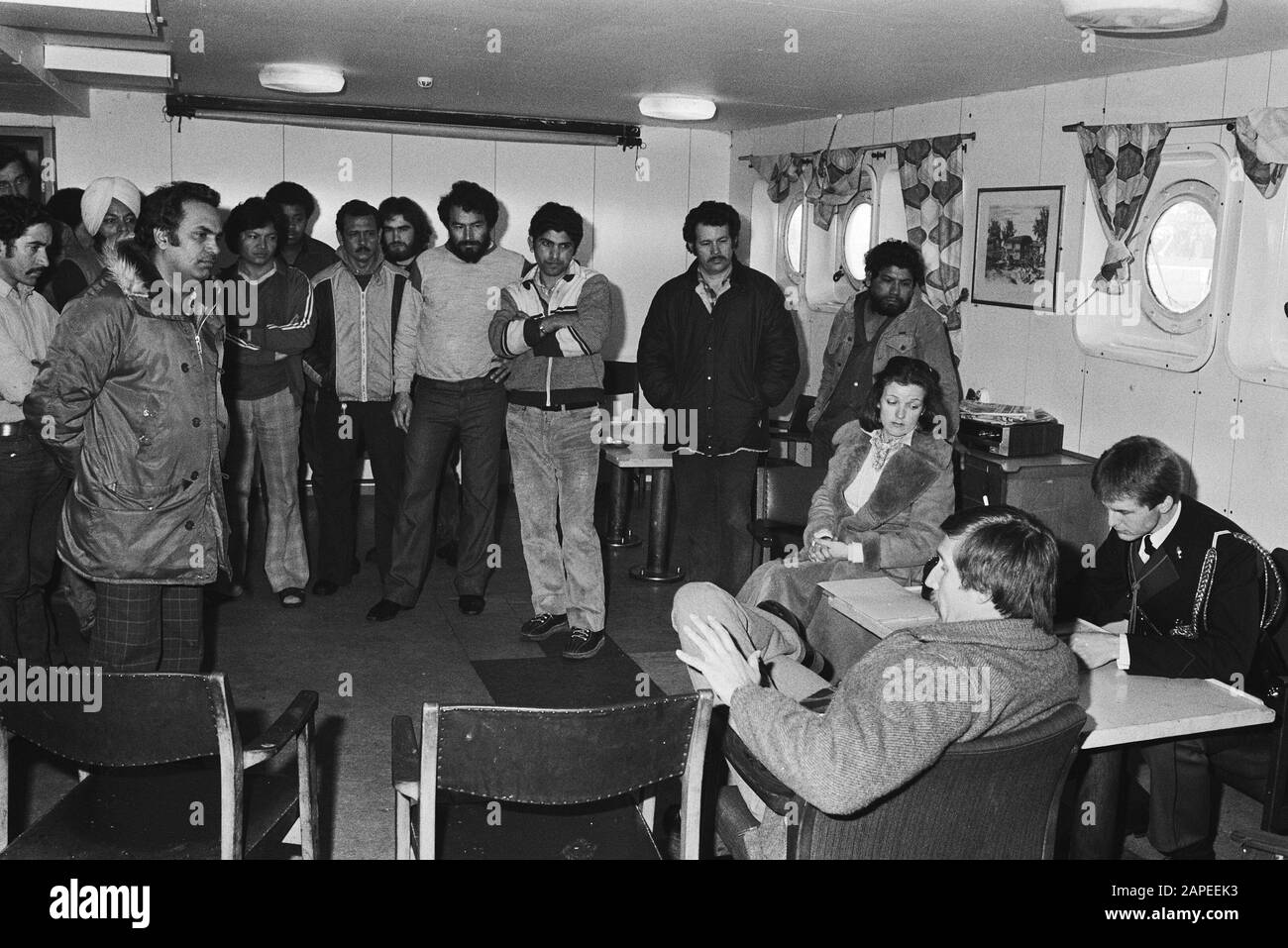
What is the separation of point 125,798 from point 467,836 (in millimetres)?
840

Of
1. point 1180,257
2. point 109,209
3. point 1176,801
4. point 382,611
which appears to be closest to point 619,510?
point 382,611

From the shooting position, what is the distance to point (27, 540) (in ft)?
15.7

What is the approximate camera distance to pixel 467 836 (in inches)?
115

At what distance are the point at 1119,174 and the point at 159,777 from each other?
5034 mm

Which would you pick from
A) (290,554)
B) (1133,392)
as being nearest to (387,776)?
(290,554)

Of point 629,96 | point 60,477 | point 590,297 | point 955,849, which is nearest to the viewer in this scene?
point 955,849

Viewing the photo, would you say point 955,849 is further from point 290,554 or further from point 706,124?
point 706,124

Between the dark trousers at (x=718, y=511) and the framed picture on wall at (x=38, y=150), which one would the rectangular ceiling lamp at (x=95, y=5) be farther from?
the framed picture on wall at (x=38, y=150)

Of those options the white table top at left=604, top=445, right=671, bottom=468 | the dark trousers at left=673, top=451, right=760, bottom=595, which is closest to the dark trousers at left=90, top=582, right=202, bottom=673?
the dark trousers at left=673, top=451, right=760, bottom=595

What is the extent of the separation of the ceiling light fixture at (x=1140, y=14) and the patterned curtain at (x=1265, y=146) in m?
1.46

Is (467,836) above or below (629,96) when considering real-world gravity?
below

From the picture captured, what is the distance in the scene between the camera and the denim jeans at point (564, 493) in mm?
5598

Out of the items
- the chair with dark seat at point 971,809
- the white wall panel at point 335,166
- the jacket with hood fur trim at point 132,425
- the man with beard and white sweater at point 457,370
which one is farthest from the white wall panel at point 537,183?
the chair with dark seat at point 971,809

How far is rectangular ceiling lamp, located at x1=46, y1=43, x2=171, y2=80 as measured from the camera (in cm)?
620
